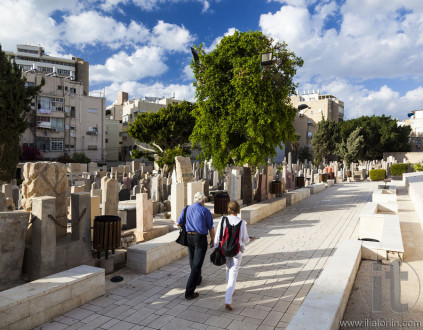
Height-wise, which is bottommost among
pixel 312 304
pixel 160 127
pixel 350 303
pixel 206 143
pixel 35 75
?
pixel 350 303

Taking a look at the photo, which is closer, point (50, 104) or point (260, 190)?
point (260, 190)

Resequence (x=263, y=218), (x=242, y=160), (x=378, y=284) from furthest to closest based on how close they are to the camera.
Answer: (x=242, y=160), (x=263, y=218), (x=378, y=284)

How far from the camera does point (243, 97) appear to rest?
1511 centimetres

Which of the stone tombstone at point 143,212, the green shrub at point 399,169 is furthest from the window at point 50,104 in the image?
the green shrub at point 399,169

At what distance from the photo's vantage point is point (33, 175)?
280 inches

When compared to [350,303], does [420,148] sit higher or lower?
higher

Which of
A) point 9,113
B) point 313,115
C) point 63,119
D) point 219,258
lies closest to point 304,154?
point 313,115

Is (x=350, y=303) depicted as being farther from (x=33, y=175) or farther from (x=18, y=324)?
(x=33, y=175)

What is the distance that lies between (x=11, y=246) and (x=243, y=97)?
11698 millimetres

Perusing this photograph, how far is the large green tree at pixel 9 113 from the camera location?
20953 mm

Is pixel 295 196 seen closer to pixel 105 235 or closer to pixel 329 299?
pixel 105 235

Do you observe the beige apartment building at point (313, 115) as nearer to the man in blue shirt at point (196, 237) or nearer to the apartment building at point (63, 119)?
the apartment building at point (63, 119)

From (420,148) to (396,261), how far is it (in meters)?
68.3

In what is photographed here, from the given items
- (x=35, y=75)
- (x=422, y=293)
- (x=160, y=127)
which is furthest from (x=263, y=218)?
(x=35, y=75)
